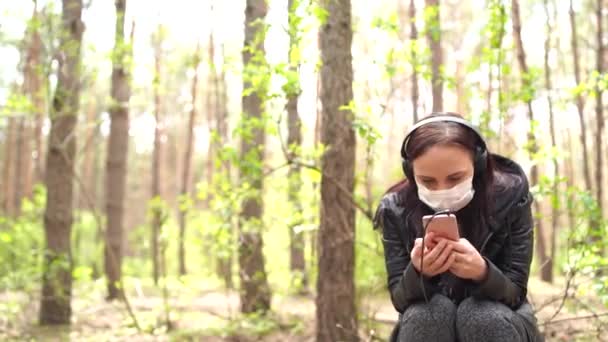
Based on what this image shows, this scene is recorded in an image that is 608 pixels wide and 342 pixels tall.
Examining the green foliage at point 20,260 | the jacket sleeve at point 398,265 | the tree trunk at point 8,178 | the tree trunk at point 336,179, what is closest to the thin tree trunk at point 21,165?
the tree trunk at point 8,178

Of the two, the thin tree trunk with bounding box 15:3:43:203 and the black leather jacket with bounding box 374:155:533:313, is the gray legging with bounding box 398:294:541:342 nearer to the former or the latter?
the black leather jacket with bounding box 374:155:533:313

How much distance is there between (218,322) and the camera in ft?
22.4

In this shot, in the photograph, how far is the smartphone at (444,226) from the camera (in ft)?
7.74

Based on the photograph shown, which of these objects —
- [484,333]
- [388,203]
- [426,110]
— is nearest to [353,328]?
[388,203]

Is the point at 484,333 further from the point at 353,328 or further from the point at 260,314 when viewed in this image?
the point at 260,314

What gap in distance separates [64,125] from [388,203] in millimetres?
5563

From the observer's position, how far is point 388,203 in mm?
2828

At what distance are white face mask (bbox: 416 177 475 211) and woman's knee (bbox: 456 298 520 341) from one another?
40 centimetres

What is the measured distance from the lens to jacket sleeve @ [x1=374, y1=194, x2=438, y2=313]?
2.59m

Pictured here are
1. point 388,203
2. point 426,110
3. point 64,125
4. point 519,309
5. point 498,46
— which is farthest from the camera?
point 426,110

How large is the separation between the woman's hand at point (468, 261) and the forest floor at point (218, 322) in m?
2.52

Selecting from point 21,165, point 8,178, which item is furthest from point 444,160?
point 8,178

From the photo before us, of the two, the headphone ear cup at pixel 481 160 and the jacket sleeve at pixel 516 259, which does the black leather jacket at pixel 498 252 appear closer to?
the jacket sleeve at pixel 516 259

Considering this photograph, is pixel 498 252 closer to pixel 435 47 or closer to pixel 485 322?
pixel 485 322
